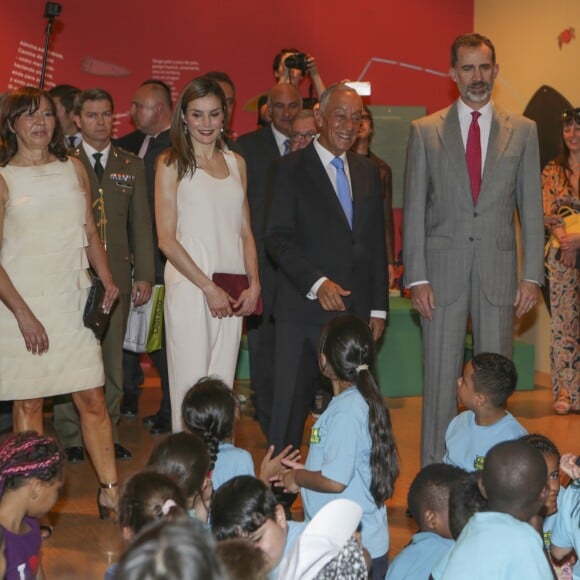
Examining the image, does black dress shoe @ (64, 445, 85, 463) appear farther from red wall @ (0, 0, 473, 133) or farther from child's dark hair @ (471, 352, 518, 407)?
red wall @ (0, 0, 473, 133)

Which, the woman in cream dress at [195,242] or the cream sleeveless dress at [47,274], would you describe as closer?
the cream sleeveless dress at [47,274]

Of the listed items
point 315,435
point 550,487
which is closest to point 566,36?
point 550,487

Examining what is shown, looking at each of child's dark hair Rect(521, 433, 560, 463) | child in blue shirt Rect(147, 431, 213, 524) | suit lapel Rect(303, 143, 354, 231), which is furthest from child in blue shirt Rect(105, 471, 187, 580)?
suit lapel Rect(303, 143, 354, 231)

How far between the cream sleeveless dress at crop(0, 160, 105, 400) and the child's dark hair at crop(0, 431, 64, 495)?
895mm

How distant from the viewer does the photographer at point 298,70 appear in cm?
725

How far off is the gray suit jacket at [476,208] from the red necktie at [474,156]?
29mm

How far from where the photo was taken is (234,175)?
4324 mm

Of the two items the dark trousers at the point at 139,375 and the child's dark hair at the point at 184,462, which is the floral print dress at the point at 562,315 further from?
the child's dark hair at the point at 184,462

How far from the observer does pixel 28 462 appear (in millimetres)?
3205

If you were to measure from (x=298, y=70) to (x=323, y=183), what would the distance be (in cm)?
321

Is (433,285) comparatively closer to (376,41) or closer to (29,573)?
(29,573)

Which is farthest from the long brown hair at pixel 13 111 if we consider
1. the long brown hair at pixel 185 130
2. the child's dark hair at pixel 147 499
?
the child's dark hair at pixel 147 499

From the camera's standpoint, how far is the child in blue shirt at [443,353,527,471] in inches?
156

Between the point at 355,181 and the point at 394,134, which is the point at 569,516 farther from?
the point at 394,134
